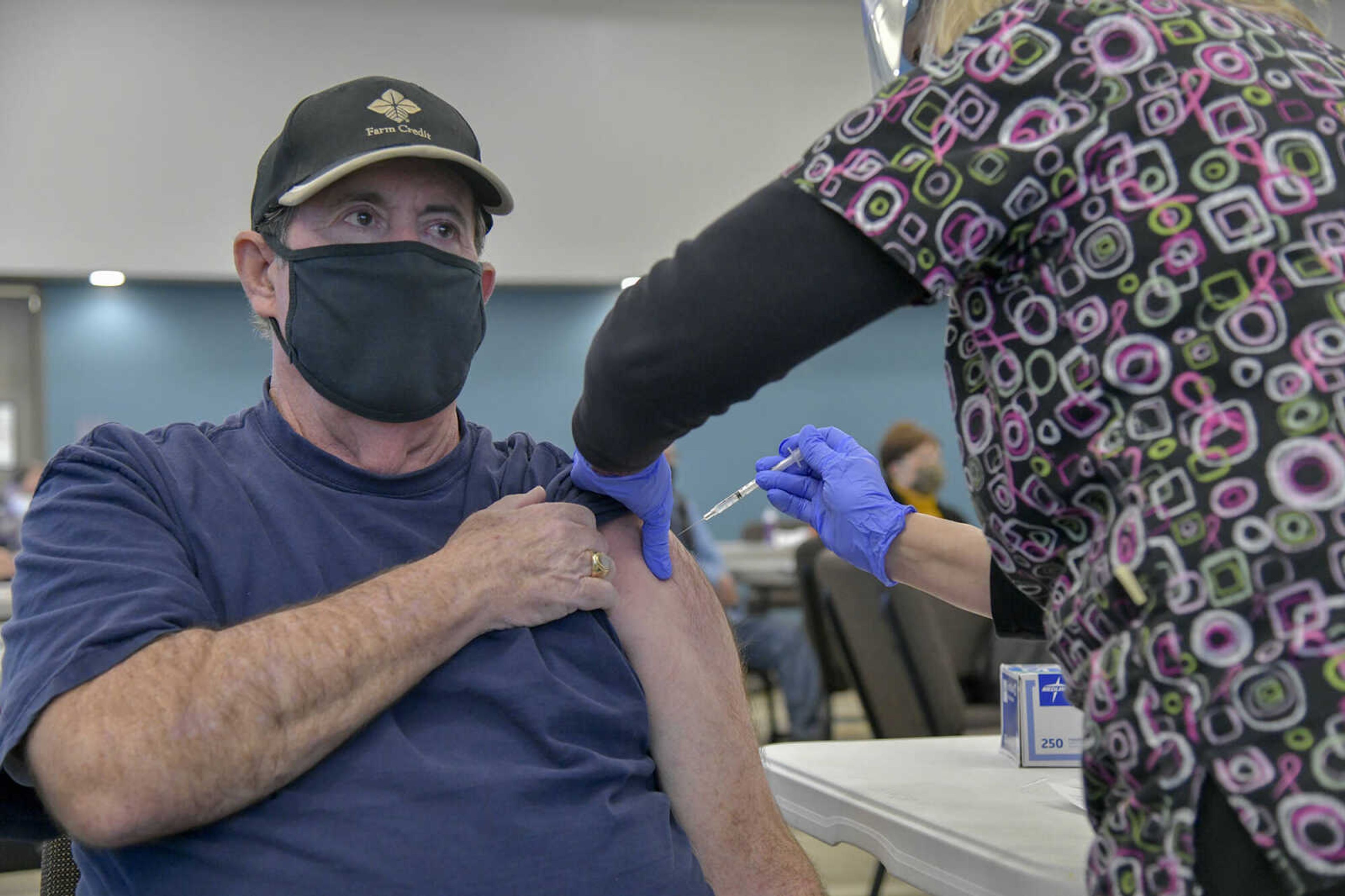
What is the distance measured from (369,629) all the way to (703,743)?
0.41m

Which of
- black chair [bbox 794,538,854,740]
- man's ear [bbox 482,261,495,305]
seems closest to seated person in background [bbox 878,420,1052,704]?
black chair [bbox 794,538,854,740]

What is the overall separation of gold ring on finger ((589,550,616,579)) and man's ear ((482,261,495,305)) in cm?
34

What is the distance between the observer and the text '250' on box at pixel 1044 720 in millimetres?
1573

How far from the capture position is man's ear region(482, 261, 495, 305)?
4.64 ft

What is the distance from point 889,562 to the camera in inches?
61.6

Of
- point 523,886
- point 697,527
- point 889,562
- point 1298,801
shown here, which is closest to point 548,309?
point 697,527

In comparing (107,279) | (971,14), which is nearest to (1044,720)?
(971,14)

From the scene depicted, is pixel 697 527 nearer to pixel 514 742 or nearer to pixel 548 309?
pixel 548 309

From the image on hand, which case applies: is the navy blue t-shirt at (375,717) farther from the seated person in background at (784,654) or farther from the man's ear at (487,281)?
the seated person in background at (784,654)

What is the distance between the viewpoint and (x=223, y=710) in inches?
39.4

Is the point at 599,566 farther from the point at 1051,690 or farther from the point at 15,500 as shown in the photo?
the point at 15,500

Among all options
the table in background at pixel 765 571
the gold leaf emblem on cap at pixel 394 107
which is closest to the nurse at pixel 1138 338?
the gold leaf emblem on cap at pixel 394 107

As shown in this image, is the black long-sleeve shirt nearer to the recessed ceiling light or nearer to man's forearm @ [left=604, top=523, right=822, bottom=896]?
man's forearm @ [left=604, top=523, right=822, bottom=896]

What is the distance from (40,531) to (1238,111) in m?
1.07
